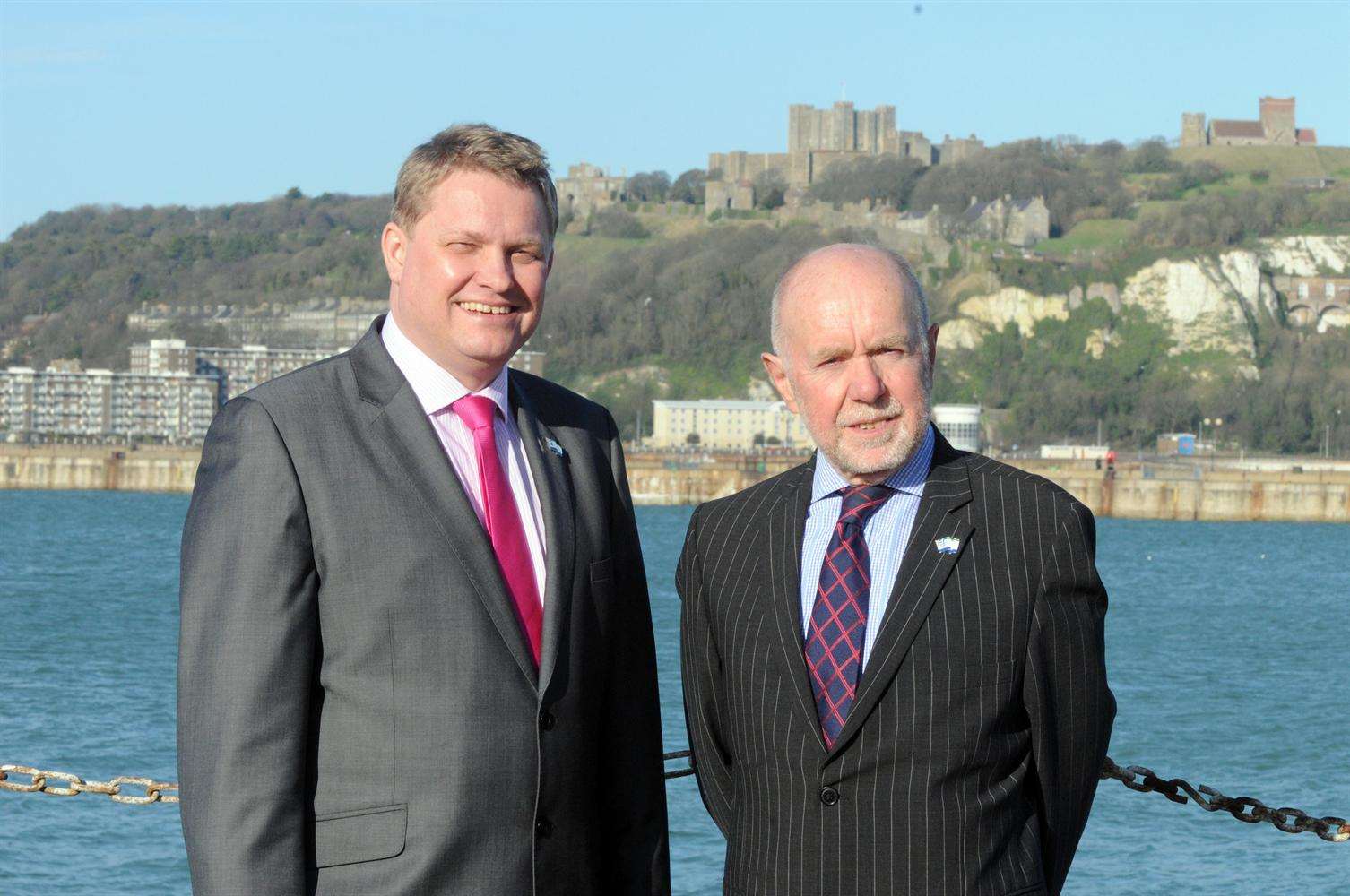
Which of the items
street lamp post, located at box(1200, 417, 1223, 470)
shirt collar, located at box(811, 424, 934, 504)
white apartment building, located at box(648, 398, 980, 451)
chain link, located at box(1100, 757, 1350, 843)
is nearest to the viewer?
shirt collar, located at box(811, 424, 934, 504)

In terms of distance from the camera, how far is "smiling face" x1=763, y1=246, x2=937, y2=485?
2.74 m

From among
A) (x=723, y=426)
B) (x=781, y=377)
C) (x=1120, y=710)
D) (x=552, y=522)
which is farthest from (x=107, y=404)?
(x=552, y=522)

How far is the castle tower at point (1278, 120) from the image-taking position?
153 meters

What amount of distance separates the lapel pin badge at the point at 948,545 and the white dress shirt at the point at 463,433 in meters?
0.61

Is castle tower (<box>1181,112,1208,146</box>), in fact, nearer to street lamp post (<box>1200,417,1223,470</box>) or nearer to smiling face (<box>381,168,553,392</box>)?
street lamp post (<box>1200,417,1223,470</box>)

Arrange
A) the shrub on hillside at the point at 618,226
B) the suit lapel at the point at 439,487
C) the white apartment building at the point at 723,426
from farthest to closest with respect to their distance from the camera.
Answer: the shrub on hillside at the point at 618,226 < the white apartment building at the point at 723,426 < the suit lapel at the point at 439,487

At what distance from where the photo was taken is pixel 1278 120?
154 m

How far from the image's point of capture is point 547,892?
2.66 metres

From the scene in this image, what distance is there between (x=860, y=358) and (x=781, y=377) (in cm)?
24

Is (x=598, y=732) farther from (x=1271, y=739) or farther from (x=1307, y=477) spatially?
(x=1307, y=477)

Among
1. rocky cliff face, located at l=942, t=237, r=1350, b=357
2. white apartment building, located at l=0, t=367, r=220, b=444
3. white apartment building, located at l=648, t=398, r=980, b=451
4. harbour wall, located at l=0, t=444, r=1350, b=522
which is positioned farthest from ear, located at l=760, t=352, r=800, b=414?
white apartment building, located at l=0, t=367, r=220, b=444

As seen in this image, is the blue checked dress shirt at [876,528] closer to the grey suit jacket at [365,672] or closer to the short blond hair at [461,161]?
the grey suit jacket at [365,672]

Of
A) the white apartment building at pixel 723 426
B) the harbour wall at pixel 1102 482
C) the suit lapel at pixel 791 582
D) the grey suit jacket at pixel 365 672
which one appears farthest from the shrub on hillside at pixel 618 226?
the grey suit jacket at pixel 365 672

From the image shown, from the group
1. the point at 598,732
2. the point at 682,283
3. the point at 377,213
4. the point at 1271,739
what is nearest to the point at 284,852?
the point at 598,732
